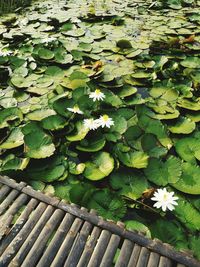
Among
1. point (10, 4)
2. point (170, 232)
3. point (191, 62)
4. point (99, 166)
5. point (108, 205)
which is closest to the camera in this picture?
point (170, 232)

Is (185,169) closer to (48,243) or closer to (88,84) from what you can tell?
(48,243)

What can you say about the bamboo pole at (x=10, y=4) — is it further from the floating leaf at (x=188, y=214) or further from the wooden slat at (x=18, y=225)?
the floating leaf at (x=188, y=214)

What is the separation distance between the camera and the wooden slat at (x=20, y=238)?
1.38m

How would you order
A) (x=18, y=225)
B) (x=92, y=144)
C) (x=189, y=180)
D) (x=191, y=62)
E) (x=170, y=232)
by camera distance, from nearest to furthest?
1. (x=18, y=225)
2. (x=170, y=232)
3. (x=189, y=180)
4. (x=92, y=144)
5. (x=191, y=62)

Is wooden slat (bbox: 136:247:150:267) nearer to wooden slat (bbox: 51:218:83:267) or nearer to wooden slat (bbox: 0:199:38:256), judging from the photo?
wooden slat (bbox: 51:218:83:267)

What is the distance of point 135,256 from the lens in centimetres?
141

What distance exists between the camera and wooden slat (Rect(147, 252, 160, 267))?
1.37m

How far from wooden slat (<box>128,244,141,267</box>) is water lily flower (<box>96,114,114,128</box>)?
3.19ft

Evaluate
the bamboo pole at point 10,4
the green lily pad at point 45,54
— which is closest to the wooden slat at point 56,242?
the green lily pad at point 45,54

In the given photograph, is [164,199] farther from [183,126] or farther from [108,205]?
[183,126]

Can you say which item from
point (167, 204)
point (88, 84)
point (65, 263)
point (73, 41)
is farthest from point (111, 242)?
point (73, 41)

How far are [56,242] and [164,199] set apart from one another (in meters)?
0.65

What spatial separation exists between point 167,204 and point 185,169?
0.38 meters

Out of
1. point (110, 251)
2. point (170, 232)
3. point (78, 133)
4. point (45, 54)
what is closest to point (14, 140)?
point (78, 133)
